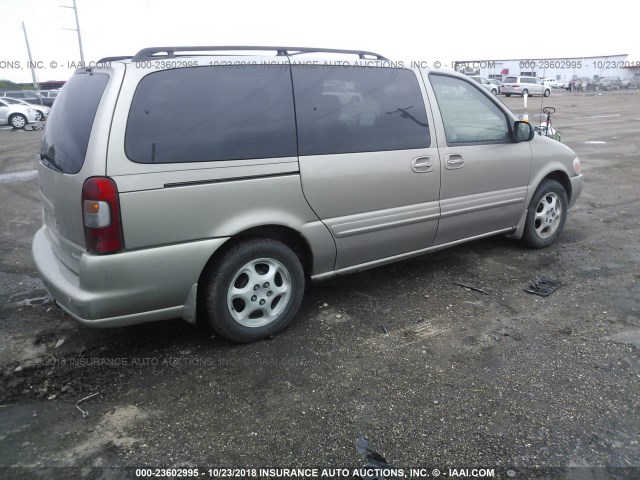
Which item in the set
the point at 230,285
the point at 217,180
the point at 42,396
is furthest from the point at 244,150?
the point at 42,396

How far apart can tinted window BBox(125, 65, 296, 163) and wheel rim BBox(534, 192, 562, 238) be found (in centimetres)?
291

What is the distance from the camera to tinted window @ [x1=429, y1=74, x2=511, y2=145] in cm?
420

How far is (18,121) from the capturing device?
870 inches

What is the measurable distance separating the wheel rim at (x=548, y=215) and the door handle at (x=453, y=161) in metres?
1.33

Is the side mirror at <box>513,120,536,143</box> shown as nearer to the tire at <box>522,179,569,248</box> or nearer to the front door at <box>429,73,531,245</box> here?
the front door at <box>429,73,531,245</box>

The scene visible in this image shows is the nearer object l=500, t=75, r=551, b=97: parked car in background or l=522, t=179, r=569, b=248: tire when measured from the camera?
l=522, t=179, r=569, b=248: tire

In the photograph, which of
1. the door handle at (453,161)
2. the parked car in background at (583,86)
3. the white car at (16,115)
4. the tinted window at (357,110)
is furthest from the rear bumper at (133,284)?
the parked car in background at (583,86)

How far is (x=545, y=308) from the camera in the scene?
3961 mm

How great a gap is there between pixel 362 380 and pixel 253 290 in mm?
903

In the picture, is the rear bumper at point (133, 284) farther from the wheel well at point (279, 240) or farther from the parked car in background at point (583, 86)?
the parked car in background at point (583, 86)

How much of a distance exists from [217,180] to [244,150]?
273 mm

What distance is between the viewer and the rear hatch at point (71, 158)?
288cm

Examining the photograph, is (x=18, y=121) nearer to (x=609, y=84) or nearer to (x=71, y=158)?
(x=71, y=158)

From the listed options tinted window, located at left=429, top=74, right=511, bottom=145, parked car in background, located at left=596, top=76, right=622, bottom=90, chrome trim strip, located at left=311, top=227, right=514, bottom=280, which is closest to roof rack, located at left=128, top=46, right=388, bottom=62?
tinted window, located at left=429, top=74, right=511, bottom=145
